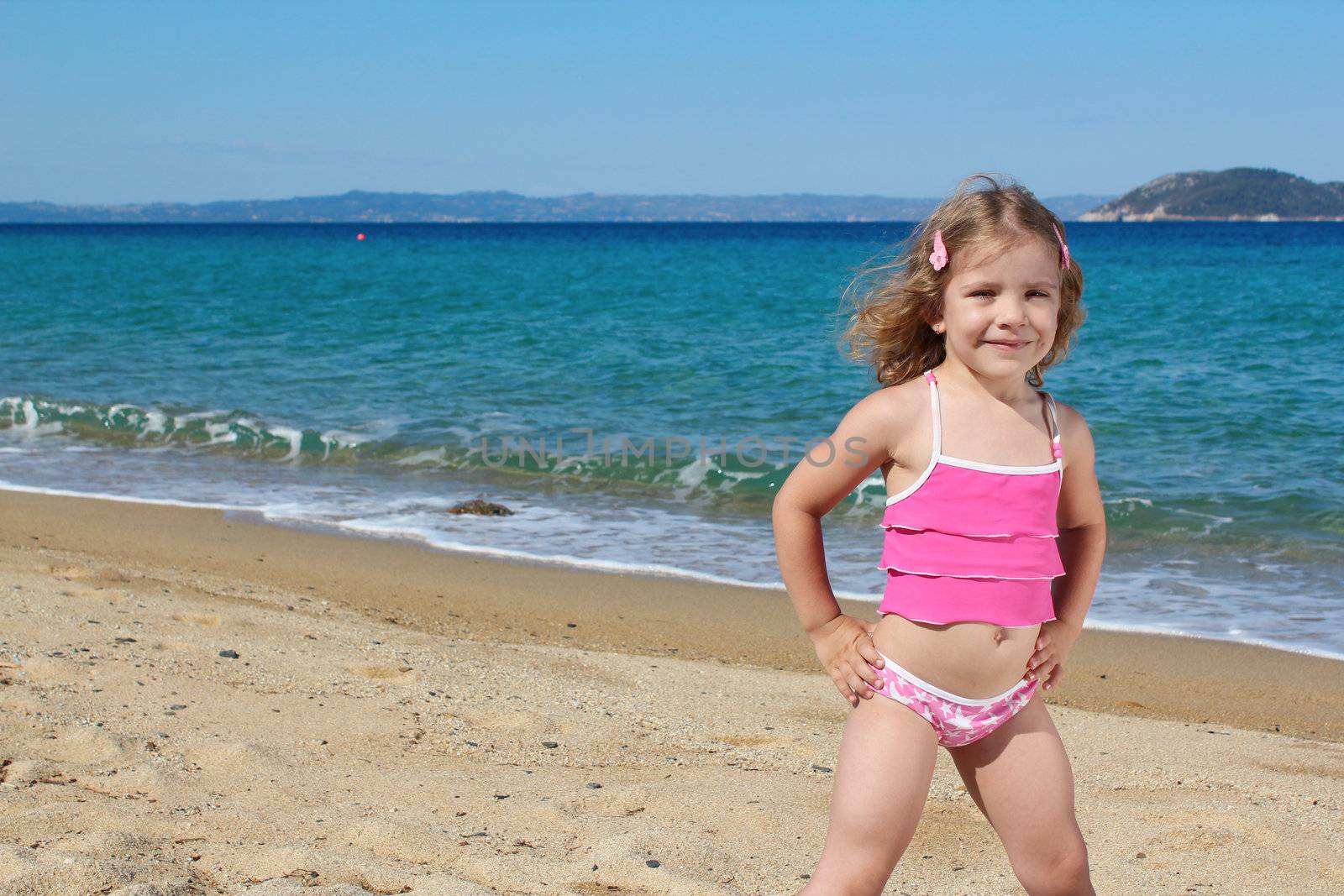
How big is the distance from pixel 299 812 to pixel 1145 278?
107 ft

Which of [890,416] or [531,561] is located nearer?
[890,416]

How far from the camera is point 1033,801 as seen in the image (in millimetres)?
2225

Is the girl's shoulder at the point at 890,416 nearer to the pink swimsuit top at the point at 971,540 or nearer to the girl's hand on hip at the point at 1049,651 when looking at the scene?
the pink swimsuit top at the point at 971,540

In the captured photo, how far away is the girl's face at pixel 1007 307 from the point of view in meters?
2.22

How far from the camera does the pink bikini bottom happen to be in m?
2.20

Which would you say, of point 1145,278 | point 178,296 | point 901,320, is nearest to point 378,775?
point 901,320

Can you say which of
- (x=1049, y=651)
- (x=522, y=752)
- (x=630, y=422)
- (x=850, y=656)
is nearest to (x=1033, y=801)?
(x=1049, y=651)

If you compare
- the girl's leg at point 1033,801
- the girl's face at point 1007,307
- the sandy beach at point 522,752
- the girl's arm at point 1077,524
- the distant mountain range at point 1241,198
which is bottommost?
the sandy beach at point 522,752

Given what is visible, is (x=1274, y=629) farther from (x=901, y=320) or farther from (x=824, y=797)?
(x=901, y=320)

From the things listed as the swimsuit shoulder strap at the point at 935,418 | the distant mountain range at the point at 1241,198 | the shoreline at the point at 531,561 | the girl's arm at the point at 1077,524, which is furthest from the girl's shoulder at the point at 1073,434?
the distant mountain range at the point at 1241,198

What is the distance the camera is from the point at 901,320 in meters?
2.41

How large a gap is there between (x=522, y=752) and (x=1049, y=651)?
6.25 ft

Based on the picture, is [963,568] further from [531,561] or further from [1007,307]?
[531,561]

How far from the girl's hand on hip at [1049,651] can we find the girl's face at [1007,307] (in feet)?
1.59
